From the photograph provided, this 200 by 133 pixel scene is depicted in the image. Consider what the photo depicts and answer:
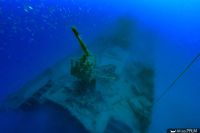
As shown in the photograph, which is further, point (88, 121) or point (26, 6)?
point (26, 6)

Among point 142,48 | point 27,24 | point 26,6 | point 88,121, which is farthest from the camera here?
point 26,6

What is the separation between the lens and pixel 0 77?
14477 millimetres

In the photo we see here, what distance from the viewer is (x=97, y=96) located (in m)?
9.52

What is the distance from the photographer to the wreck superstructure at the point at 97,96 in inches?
346

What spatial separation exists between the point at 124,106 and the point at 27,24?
16173mm

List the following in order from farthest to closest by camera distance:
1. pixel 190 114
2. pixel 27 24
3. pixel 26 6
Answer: pixel 26 6 → pixel 27 24 → pixel 190 114

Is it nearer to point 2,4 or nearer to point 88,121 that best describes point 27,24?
point 2,4

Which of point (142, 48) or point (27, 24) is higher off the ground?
point (27, 24)

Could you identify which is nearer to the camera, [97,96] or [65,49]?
[97,96]

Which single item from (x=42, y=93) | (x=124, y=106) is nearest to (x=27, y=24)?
(x=42, y=93)

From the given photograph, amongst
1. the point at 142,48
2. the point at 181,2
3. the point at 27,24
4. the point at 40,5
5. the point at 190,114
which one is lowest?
the point at 190,114

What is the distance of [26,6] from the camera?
86.3ft

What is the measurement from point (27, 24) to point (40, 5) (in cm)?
550

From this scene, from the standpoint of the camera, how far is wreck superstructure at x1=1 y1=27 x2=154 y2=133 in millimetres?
8789
